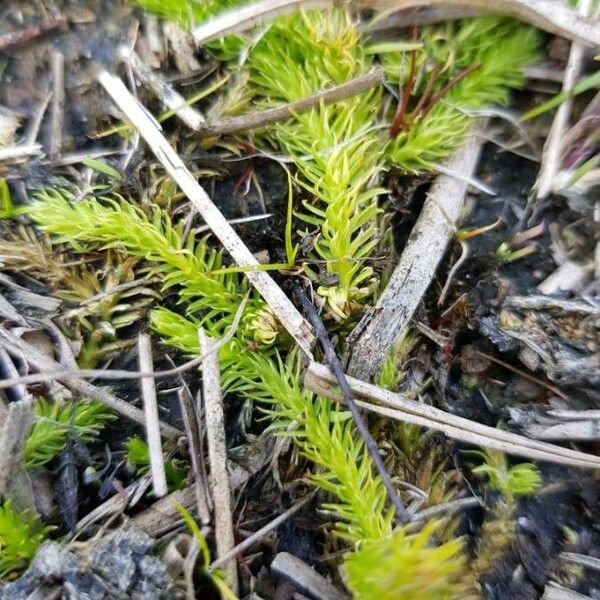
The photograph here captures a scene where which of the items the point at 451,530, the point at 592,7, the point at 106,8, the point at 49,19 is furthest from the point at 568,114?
the point at 49,19

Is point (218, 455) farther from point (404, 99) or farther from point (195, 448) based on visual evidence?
point (404, 99)

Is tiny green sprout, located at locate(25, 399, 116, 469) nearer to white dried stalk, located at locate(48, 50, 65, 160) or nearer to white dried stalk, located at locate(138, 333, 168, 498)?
white dried stalk, located at locate(138, 333, 168, 498)

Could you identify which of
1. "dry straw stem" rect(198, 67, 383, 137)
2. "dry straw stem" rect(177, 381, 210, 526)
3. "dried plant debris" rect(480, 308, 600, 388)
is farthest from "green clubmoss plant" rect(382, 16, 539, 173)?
"dry straw stem" rect(177, 381, 210, 526)

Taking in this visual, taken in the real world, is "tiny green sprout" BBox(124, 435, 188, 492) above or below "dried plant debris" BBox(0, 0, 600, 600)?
below

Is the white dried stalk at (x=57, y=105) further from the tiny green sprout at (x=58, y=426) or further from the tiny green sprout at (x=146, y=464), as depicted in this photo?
the tiny green sprout at (x=146, y=464)

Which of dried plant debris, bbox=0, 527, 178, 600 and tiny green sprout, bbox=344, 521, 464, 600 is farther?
dried plant debris, bbox=0, 527, 178, 600

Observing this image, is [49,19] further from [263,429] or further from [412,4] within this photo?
[263,429]

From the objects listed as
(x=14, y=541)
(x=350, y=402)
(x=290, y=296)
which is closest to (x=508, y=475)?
(x=350, y=402)
